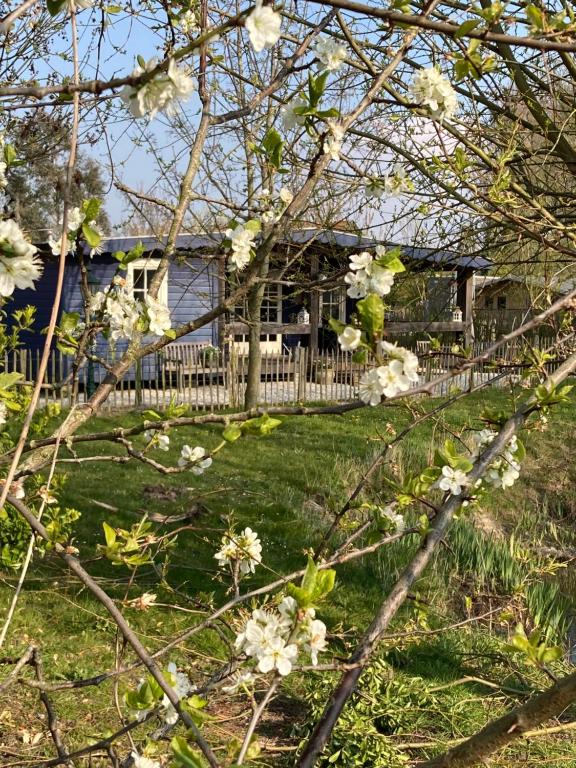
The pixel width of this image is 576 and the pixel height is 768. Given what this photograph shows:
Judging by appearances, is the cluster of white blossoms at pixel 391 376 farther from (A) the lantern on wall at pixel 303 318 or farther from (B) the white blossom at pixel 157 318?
(A) the lantern on wall at pixel 303 318

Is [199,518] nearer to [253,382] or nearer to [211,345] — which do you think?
[253,382]

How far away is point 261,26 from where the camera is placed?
893 millimetres

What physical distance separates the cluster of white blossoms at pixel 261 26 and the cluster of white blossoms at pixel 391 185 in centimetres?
101

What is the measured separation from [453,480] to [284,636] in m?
0.55

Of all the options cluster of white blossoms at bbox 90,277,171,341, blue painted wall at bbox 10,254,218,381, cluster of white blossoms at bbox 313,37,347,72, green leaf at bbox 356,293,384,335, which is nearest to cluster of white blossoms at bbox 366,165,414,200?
cluster of white blossoms at bbox 313,37,347,72

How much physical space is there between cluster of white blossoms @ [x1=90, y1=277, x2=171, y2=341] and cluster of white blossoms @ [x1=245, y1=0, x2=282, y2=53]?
0.76 meters

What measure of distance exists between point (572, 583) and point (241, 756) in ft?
20.3

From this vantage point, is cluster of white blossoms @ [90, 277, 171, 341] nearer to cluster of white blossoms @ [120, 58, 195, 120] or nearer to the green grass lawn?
the green grass lawn

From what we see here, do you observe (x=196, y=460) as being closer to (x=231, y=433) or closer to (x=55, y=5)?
(x=231, y=433)

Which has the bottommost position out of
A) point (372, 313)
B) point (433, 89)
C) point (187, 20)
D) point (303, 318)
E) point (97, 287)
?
point (372, 313)

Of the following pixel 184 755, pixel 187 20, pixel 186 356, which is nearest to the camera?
pixel 184 755

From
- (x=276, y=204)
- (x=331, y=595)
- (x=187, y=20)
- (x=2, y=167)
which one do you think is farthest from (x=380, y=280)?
(x=331, y=595)

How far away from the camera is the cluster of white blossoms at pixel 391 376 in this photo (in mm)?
1081

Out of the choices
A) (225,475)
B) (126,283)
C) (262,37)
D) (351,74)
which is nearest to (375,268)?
(262,37)
